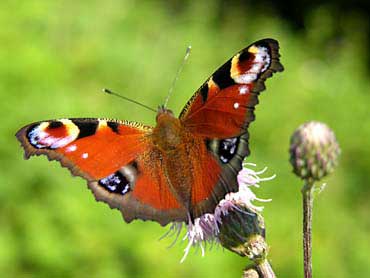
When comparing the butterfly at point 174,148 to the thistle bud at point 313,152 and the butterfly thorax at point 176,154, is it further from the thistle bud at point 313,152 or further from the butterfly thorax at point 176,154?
the thistle bud at point 313,152

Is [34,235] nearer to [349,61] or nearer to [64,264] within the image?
[64,264]

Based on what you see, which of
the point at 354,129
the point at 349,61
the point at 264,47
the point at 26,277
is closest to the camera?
the point at 264,47

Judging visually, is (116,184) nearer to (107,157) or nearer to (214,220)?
(107,157)

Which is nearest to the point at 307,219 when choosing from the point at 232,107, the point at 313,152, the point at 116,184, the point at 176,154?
the point at 313,152

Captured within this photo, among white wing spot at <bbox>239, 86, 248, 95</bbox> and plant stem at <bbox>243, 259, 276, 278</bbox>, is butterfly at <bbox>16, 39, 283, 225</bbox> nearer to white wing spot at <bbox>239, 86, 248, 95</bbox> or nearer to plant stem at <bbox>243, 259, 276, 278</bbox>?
white wing spot at <bbox>239, 86, 248, 95</bbox>

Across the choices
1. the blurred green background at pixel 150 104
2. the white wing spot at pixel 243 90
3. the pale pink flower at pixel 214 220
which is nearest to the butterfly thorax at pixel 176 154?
the pale pink flower at pixel 214 220

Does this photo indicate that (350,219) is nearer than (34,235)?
No

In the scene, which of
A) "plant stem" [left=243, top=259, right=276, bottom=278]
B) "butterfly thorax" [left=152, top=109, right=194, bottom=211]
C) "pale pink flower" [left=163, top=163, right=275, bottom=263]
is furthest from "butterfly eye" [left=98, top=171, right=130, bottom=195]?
"plant stem" [left=243, top=259, right=276, bottom=278]

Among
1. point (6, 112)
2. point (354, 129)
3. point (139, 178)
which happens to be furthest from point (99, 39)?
point (139, 178)
